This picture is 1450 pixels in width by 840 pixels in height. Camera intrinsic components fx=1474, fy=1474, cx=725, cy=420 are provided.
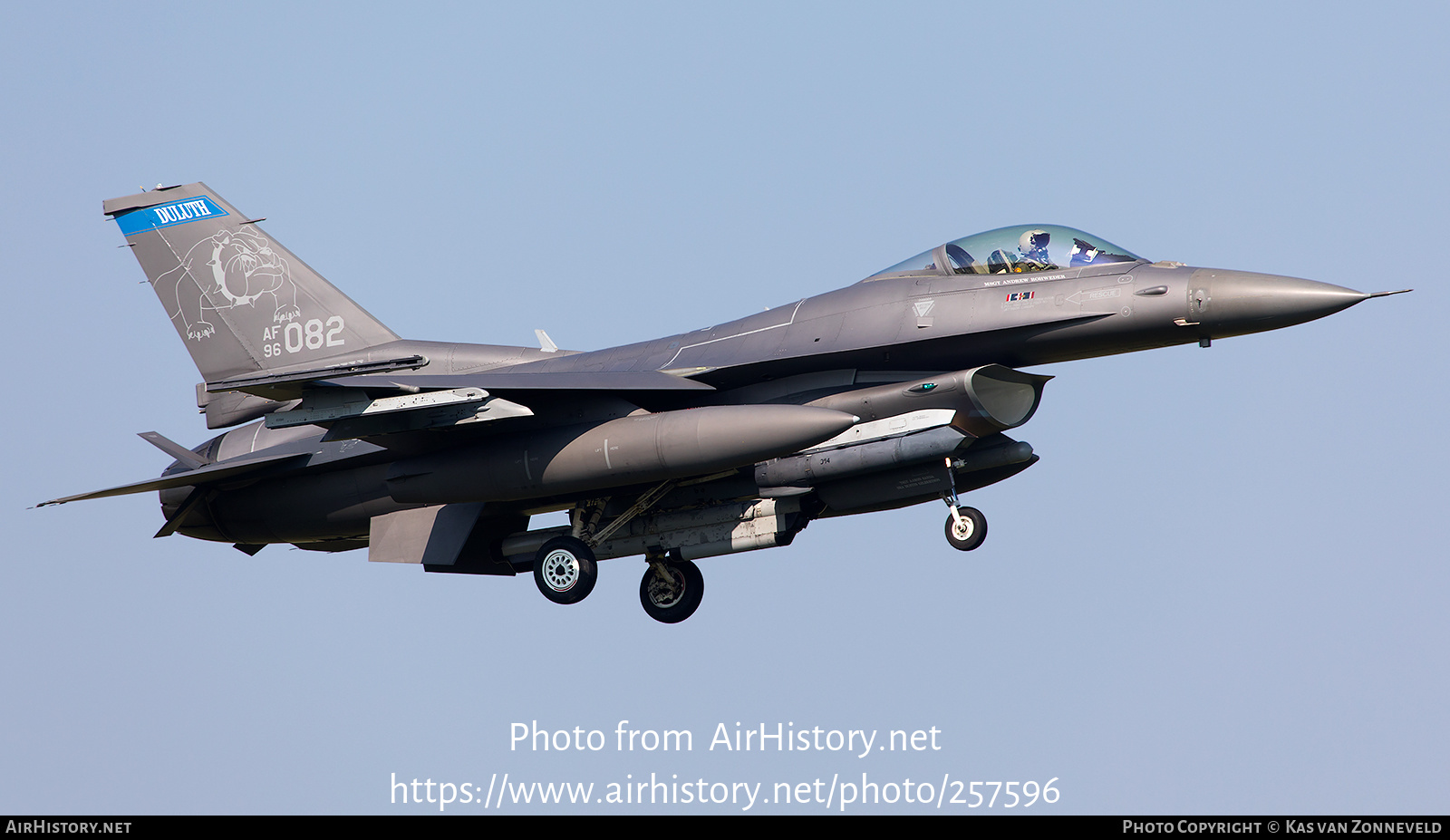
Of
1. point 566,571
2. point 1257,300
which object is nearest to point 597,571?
point 566,571

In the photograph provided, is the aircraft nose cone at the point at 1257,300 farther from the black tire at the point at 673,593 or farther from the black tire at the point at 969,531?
the black tire at the point at 673,593

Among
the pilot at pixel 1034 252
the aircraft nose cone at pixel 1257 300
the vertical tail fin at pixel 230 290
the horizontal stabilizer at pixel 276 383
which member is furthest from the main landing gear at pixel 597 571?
the aircraft nose cone at pixel 1257 300

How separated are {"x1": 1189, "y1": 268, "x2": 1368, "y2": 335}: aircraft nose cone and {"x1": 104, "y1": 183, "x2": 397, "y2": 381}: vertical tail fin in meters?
9.23

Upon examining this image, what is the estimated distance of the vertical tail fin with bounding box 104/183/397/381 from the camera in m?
17.5

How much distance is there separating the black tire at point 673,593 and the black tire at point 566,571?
1230 millimetres

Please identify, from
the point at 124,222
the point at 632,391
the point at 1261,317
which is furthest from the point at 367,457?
the point at 1261,317

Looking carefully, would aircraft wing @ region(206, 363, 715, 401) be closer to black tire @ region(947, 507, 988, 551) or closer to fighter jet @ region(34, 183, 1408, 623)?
fighter jet @ region(34, 183, 1408, 623)

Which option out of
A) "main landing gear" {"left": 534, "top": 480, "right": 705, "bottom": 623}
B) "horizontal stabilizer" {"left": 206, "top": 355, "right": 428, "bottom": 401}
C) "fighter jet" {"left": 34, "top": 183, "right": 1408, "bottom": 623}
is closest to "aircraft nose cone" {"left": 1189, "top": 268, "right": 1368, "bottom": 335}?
"fighter jet" {"left": 34, "top": 183, "right": 1408, "bottom": 623}

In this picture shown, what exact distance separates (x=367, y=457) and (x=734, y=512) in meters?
4.13

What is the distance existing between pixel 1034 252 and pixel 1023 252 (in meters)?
0.11

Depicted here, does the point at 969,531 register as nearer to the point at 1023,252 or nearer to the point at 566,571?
the point at 1023,252

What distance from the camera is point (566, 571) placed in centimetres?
1541

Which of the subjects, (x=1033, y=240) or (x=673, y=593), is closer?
(x=1033, y=240)
